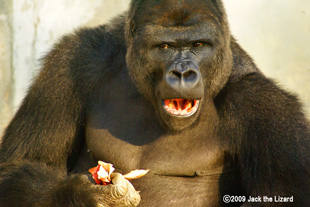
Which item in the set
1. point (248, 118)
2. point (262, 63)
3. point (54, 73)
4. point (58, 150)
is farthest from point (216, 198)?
point (262, 63)

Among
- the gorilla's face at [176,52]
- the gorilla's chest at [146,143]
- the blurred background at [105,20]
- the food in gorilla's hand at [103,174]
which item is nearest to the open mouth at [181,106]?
the gorilla's face at [176,52]

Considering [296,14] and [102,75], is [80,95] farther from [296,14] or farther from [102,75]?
[296,14]

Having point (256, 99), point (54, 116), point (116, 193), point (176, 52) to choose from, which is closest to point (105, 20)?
point (54, 116)

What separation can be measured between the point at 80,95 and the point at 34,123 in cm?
44

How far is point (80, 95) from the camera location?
493 cm

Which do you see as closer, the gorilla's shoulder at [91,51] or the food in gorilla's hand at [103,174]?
the food in gorilla's hand at [103,174]

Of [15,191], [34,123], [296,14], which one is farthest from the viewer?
[296,14]

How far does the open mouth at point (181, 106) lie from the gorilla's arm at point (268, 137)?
440 mm

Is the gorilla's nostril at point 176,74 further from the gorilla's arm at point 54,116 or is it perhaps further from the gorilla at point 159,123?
the gorilla's arm at point 54,116

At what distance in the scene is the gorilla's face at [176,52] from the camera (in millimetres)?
4422

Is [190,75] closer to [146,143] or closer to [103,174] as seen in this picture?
[146,143]

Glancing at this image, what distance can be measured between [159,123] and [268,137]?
87cm

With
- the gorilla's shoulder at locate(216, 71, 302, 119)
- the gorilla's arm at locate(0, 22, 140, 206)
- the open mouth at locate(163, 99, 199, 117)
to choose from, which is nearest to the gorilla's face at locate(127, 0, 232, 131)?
the open mouth at locate(163, 99, 199, 117)

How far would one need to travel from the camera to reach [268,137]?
4.55 m
